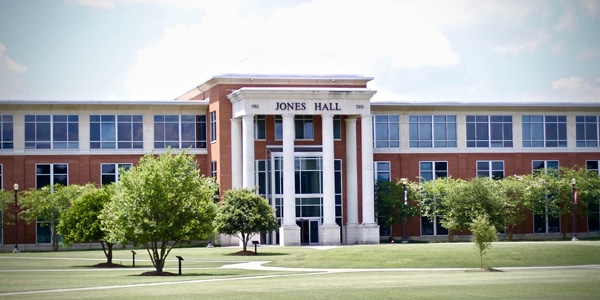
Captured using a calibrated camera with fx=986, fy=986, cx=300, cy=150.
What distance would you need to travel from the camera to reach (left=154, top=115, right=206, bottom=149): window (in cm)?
9069

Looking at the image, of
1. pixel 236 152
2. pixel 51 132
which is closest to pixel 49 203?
pixel 51 132

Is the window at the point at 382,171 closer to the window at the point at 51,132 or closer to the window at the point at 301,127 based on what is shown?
the window at the point at 301,127

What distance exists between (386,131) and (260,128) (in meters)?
13.3

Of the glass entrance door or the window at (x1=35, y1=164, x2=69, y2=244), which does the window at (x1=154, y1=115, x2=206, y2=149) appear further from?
the glass entrance door

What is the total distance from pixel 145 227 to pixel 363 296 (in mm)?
17777

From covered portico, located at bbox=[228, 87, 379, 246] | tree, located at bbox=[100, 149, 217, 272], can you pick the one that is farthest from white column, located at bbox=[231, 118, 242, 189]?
tree, located at bbox=[100, 149, 217, 272]

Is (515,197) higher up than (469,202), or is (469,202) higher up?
(515,197)

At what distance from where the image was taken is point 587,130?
98750mm

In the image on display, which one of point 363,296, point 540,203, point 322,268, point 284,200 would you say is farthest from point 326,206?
point 363,296

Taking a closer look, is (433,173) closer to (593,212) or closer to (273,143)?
(593,212)

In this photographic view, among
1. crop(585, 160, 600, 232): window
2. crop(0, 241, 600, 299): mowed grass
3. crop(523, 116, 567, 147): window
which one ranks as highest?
crop(523, 116, 567, 147): window

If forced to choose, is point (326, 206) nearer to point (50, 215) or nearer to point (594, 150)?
point (50, 215)

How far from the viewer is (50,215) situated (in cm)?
8144

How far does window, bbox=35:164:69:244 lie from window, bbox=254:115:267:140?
17370 mm
